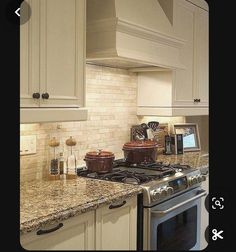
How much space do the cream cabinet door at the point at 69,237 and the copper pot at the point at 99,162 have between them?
0.59m

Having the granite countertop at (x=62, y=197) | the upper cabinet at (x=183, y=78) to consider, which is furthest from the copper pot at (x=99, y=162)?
the upper cabinet at (x=183, y=78)

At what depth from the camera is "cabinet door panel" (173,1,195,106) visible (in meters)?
3.04

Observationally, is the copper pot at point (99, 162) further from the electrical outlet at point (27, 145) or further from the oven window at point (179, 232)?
the oven window at point (179, 232)

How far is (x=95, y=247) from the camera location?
5.79 ft

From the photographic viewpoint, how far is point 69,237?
1627mm

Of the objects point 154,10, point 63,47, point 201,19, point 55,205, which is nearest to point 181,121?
point 201,19

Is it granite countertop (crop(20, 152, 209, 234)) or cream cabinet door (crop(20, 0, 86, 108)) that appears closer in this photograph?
granite countertop (crop(20, 152, 209, 234))

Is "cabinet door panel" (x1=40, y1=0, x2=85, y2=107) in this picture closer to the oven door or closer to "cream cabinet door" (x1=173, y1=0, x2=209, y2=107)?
the oven door

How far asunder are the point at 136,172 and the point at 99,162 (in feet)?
0.93

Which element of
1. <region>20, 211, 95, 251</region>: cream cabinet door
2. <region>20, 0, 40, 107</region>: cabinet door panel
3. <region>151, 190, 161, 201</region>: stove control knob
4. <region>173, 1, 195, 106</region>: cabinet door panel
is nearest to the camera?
<region>20, 211, 95, 251</region>: cream cabinet door

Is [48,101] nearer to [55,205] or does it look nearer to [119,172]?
[55,205]

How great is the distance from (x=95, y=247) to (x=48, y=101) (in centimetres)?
75

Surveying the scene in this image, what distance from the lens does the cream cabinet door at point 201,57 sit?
335 cm

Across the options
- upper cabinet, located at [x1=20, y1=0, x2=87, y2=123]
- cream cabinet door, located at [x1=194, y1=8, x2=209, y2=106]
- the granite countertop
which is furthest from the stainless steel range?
cream cabinet door, located at [x1=194, y1=8, x2=209, y2=106]
